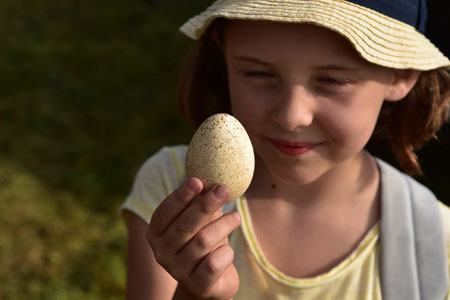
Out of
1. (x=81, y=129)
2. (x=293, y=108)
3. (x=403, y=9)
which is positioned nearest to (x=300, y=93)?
(x=293, y=108)

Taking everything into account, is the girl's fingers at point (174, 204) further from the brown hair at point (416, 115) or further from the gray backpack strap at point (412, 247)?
the brown hair at point (416, 115)

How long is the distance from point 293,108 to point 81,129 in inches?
118

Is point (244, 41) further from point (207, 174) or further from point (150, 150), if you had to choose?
point (150, 150)

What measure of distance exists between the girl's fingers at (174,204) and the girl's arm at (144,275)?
1.59 feet

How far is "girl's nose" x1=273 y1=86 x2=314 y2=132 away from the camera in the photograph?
5.23 feet

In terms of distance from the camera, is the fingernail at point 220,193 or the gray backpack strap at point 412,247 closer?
the fingernail at point 220,193

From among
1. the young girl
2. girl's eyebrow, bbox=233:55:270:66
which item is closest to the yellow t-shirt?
the young girl

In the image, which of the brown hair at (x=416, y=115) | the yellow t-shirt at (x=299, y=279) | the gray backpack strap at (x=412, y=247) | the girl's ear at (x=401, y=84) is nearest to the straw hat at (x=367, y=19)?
the girl's ear at (x=401, y=84)

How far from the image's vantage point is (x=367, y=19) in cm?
166

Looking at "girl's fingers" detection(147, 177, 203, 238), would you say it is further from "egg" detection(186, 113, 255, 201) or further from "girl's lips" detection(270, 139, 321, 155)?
"girl's lips" detection(270, 139, 321, 155)

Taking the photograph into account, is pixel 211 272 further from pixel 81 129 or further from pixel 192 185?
pixel 81 129

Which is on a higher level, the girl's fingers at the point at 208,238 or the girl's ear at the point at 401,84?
the girl's ear at the point at 401,84

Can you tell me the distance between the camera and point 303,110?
1608mm

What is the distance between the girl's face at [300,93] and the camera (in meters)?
1.61
